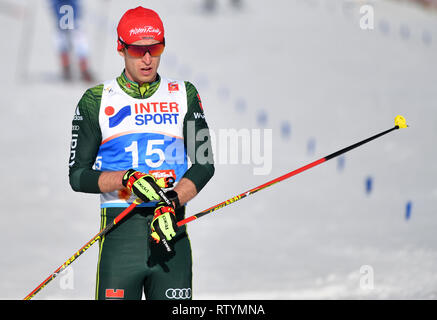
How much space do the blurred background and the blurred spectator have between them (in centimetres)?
4

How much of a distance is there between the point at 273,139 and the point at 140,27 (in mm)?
8839

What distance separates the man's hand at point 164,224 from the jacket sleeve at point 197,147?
0.64ft

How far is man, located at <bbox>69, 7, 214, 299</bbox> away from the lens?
3.38 metres

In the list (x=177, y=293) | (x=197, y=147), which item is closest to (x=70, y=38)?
(x=197, y=147)

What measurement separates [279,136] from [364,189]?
2.36 meters

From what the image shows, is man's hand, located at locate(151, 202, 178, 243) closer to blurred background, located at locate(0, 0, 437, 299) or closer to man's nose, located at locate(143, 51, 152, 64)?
man's nose, located at locate(143, 51, 152, 64)

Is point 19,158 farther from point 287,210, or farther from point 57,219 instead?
point 287,210

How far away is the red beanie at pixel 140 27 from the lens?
133 inches

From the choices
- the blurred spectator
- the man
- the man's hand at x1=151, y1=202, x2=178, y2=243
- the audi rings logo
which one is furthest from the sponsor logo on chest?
the blurred spectator

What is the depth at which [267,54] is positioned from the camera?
54.9ft

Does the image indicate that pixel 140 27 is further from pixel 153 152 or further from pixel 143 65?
pixel 153 152

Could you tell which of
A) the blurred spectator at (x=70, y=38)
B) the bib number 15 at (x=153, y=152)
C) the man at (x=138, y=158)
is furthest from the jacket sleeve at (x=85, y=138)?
the blurred spectator at (x=70, y=38)

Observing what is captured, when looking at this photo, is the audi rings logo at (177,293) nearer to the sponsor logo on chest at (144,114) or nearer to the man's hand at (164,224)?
the man's hand at (164,224)

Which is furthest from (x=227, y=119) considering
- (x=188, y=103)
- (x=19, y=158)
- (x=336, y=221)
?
(x=188, y=103)
